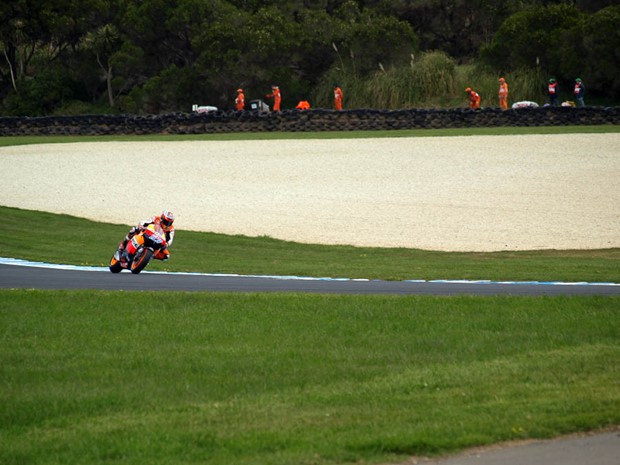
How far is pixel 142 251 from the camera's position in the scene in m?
13.7

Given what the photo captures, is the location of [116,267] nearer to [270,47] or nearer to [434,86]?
[434,86]

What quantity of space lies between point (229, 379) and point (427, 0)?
57399 mm

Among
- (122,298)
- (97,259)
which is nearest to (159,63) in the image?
(97,259)

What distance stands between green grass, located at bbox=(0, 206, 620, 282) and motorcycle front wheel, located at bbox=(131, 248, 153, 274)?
50.1 inches

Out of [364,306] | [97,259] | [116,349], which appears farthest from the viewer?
[97,259]

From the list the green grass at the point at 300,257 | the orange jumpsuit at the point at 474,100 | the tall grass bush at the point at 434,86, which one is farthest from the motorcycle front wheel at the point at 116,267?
the tall grass bush at the point at 434,86

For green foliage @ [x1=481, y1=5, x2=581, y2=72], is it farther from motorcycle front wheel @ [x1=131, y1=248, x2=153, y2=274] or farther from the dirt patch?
motorcycle front wheel @ [x1=131, y1=248, x2=153, y2=274]

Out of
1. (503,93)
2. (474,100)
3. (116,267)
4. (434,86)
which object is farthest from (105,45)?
(116,267)

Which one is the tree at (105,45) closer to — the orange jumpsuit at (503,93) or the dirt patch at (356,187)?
the dirt patch at (356,187)

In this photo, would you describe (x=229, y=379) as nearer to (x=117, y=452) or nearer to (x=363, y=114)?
(x=117, y=452)

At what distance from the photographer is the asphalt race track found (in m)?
12.1

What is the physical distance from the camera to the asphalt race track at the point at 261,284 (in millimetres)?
12148

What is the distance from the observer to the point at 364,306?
1046cm

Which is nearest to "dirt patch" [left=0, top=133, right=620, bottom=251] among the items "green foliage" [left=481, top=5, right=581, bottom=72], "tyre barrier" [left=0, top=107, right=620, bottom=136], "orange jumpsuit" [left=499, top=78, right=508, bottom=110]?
"tyre barrier" [left=0, top=107, right=620, bottom=136]
